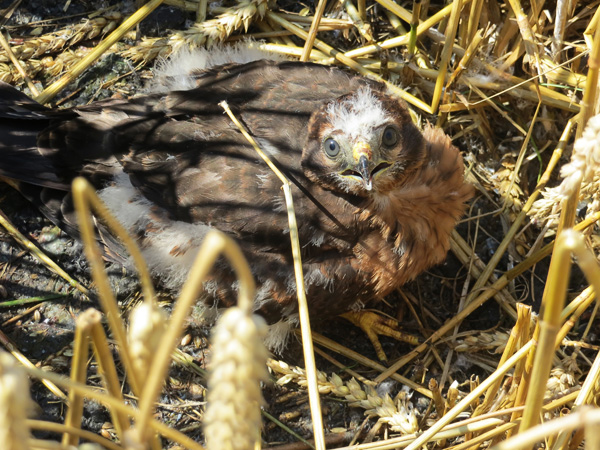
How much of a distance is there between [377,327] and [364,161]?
95 centimetres

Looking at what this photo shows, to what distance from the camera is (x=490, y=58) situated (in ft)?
10.1

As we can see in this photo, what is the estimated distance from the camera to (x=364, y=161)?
8.03 feet

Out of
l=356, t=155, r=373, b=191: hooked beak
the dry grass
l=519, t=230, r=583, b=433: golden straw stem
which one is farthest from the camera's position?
the dry grass

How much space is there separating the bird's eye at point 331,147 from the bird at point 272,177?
10 mm

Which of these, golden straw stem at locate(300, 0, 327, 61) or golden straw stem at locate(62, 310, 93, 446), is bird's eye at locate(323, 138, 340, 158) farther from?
golden straw stem at locate(62, 310, 93, 446)

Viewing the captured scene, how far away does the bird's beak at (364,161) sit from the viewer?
96.3 inches

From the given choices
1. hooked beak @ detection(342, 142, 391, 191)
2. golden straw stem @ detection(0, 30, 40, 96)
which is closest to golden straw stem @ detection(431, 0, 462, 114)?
hooked beak @ detection(342, 142, 391, 191)

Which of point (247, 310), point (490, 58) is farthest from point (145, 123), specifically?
point (247, 310)

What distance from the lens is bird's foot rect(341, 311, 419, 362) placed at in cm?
298

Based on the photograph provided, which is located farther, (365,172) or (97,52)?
(97,52)

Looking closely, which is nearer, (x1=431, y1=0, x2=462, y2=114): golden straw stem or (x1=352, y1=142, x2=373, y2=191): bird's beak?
(x1=352, y1=142, x2=373, y2=191): bird's beak

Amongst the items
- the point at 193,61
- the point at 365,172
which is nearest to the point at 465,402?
the point at 365,172

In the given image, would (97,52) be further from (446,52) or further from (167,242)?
(446,52)

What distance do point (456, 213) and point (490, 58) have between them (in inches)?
33.5
